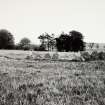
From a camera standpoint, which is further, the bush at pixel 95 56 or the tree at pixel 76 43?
the tree at pixel 76 43

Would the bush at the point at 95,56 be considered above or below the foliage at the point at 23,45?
below

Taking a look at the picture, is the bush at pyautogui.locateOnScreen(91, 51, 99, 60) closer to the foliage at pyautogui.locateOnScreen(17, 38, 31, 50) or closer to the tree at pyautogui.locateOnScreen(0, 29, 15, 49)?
the foliage at pyautogui.locateOnScreen(17, 38, 31, 50)

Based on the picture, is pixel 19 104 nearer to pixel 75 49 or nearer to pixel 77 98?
pixel 77 98

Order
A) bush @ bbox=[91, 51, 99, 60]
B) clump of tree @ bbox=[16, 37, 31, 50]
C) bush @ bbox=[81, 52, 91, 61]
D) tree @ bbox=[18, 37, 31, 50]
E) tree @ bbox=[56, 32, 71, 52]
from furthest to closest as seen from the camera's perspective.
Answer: tree @ bbox=[18, 37, 31, 50]
clump of tree @ bbox=[16, 37, 31, 50]
tree @ bbox=[56, 32, 71, 52]
bush @ bbox=[91, 51, 99, 60]
bush @ bbox=[81, 52, 91, 61]

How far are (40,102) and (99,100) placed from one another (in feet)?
6.06

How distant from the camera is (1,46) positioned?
86625mm

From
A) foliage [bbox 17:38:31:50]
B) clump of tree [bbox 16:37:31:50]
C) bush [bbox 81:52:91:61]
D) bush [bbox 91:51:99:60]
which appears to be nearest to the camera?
bush [bbox 81:52:91:61]

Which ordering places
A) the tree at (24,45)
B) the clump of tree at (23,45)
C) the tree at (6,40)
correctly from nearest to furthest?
the tree at (6,40) < the clump of tree at (23,45) < the tree at (24,45)

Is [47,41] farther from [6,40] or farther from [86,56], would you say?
[86,56]

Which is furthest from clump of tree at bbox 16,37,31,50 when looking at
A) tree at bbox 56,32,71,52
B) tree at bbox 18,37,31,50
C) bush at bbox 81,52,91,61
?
bush at bbox 81,52,91,61

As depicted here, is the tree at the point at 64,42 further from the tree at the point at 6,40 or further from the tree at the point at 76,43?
the tree at the point at 6,40

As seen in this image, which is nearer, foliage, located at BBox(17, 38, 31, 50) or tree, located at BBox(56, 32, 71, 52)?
tree, located at BBox(56, 32, 71, 52)

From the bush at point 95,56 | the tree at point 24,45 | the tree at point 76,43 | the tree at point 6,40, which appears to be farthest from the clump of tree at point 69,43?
the bush at point 95,56

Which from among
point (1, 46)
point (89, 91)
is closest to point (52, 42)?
point (1, 46)
